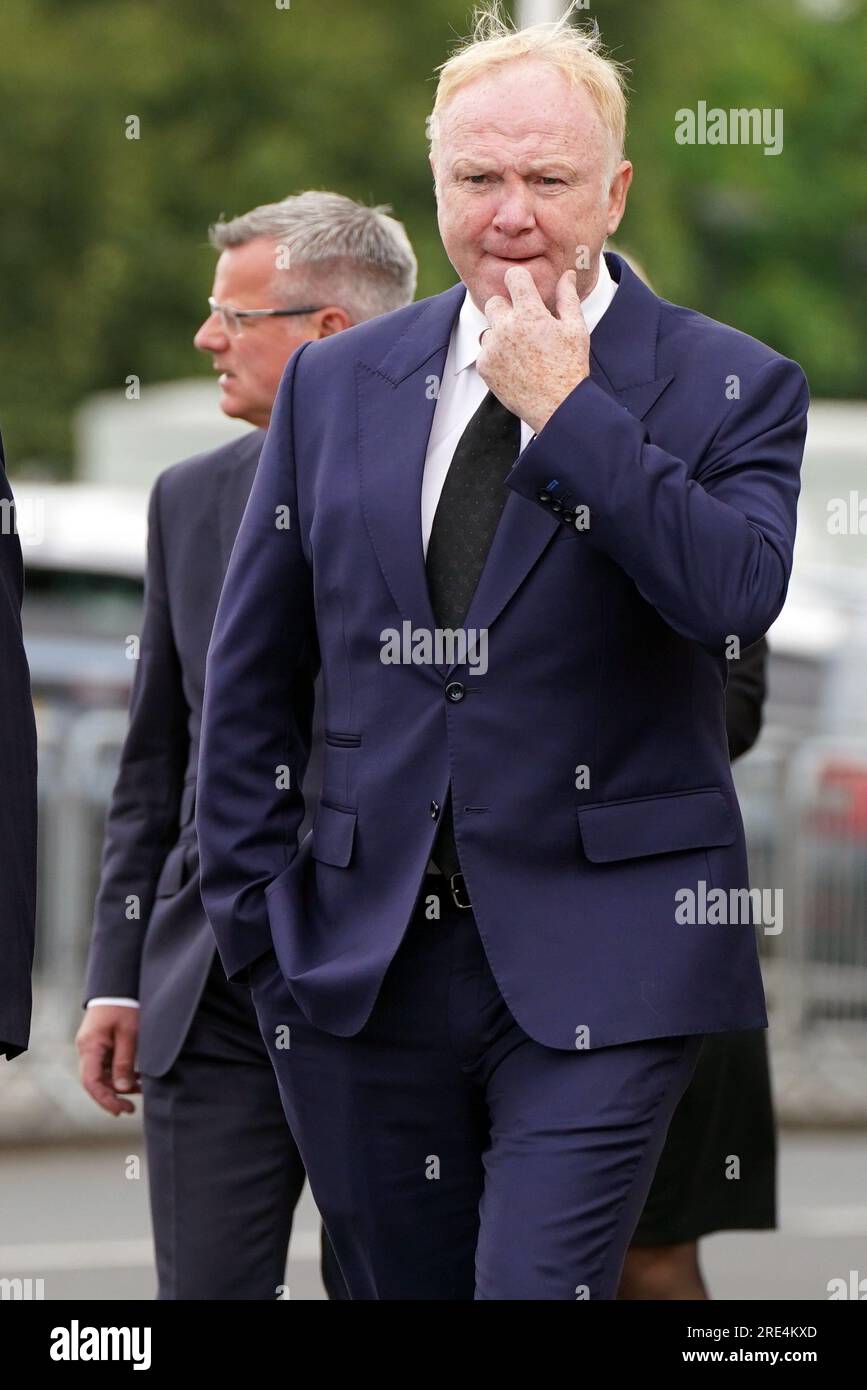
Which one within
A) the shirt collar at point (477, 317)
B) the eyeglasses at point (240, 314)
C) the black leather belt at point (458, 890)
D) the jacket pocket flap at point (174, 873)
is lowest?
the black leather belt at point (458, 890)

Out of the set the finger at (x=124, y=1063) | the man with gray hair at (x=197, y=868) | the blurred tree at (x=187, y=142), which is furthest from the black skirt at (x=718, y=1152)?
the blurred tree at (x=187, y=142)

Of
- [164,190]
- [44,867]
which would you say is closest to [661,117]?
[164,190]

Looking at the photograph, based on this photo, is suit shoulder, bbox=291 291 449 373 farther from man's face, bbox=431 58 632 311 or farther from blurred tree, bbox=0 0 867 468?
blurred tree, bbox=0 0 867 468

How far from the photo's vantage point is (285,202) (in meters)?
4.87

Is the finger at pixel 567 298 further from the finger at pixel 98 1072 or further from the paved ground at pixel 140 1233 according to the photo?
the paved ground at pixel 140 1233

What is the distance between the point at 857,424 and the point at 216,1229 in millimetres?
15234

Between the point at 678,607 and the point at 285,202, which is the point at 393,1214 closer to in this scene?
the point at 678,607

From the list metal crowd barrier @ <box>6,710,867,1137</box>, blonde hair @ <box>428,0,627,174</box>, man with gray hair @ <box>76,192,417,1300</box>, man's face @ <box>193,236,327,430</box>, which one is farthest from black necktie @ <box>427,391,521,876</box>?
metal crowd barrier @ <box>6,710,867,1137</box>

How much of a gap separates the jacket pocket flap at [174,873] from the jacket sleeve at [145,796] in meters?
0.07

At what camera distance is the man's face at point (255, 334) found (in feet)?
15.5

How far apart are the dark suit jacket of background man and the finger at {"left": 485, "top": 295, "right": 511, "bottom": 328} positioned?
124 centimetres

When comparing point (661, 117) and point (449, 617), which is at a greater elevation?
point (661, 117)

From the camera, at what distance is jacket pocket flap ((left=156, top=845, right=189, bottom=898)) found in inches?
181

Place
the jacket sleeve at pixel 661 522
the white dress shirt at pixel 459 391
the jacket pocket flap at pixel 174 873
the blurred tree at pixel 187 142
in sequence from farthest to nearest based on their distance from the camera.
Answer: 1. the blurred tree at pixel 187 142
2. the jacket pocket flap at pixel 174 873
3. the white dress shirt at pixel 459 391
4. the jacket sleeve at pixel 661 522
